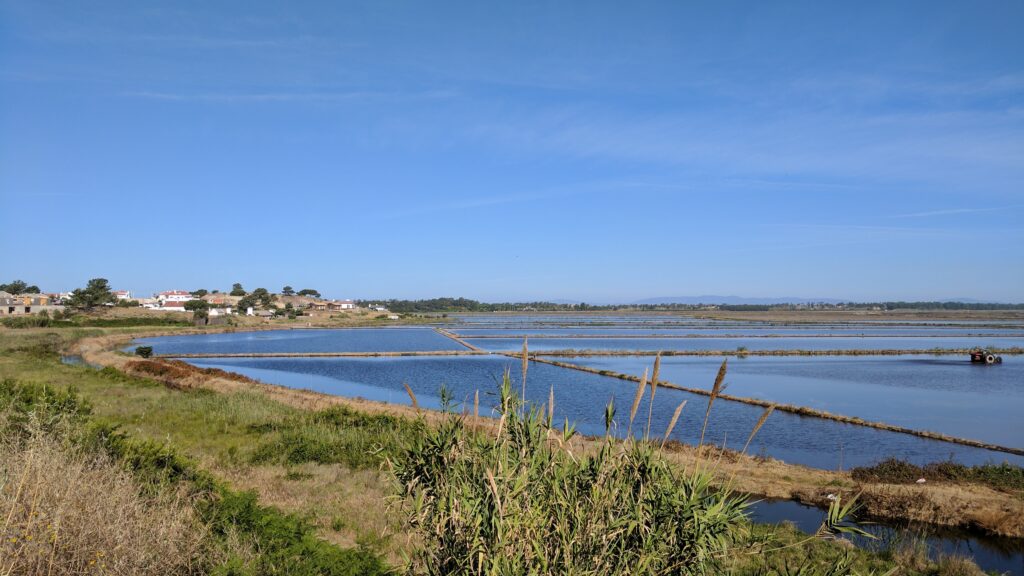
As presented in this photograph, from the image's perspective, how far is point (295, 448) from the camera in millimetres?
16375

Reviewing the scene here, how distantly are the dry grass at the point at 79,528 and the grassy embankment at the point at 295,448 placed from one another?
1.05 meters

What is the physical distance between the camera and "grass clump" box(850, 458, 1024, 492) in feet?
56.7

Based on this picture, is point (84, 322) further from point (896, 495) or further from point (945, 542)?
point (945, 542)

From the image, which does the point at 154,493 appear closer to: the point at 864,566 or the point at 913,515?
the point at 864,566

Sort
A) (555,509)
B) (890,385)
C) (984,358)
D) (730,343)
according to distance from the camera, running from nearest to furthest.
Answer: (555,509), (890,385), (984,358), (730,343)

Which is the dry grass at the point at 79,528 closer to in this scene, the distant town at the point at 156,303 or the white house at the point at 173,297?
the distant town at the point at 156,303

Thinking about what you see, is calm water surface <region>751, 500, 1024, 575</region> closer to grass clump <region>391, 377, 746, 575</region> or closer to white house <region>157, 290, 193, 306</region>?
grass clump <region>391, 377, 746, 575</region>

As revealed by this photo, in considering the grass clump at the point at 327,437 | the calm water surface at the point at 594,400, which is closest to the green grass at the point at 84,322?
the calm water surface at the point at 594,400

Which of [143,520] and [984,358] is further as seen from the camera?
[984,358]

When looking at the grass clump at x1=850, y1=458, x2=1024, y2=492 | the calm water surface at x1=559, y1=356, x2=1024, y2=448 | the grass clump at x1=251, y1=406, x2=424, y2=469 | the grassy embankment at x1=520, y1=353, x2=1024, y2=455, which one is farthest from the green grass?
the grass clump at x1=850, y1=458, x2=1024, y2=492

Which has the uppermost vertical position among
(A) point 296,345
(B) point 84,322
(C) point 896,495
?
(B) point 84,322

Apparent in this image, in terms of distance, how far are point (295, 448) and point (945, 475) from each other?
59.0 ft

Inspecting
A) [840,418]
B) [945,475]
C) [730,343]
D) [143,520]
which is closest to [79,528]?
Answer: [143,520]

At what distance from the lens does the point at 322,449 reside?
648 inches
